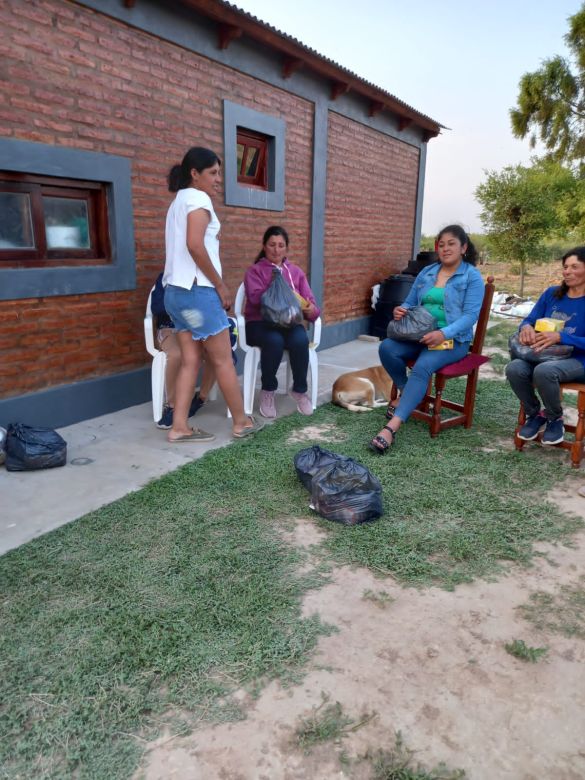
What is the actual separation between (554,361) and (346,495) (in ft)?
5.98

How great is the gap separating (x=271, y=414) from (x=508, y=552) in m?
2.39

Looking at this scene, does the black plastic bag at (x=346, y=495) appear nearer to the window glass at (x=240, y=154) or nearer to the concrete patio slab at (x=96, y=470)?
the concrete patio slab at (x=96, y=470)

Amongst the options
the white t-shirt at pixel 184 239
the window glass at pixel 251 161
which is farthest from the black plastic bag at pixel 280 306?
the window glass at pixel 251 161

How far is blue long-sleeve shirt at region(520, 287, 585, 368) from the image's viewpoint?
12.1ft

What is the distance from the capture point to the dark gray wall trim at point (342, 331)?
7.73m

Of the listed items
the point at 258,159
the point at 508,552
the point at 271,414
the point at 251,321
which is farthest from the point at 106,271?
the point at 508,552

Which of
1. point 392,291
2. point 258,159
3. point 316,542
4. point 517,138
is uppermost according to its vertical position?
point 517,138

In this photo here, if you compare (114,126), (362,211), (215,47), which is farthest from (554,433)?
(362,211)

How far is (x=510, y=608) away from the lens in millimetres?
2270

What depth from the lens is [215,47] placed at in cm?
516

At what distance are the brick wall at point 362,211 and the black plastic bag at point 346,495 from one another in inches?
198

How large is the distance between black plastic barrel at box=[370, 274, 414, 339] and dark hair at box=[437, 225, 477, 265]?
3.88 metres

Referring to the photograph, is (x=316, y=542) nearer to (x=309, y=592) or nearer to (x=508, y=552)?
(x=309, y=592)

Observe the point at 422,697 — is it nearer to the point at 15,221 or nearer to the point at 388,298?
the point at 15,221
